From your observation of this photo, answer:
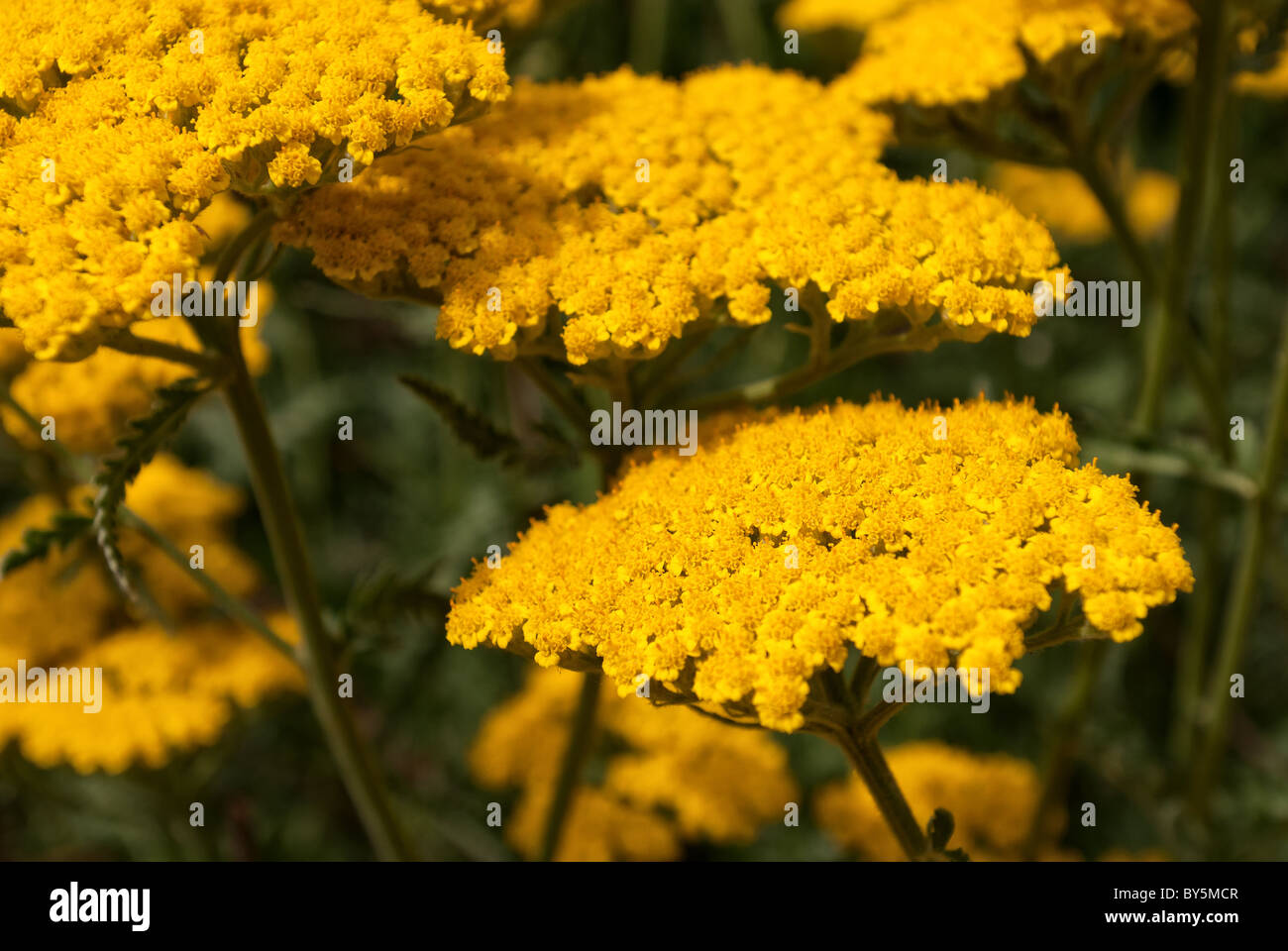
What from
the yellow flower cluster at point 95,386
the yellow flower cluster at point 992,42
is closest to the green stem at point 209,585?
the yellow flower cluster at point 95,386

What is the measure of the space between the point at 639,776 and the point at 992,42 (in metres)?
1.84

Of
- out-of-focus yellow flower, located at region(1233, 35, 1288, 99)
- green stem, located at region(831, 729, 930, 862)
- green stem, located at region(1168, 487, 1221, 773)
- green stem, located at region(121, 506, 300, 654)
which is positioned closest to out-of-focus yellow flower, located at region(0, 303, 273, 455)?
green stem, located at region(121, 506, 300, 654)

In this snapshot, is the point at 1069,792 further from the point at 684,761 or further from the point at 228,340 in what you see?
the point at 228,340

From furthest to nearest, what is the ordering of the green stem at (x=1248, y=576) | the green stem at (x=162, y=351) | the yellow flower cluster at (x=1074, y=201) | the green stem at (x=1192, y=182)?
the yellow flower cluster at (x=1074, y=201)
the green stem at (x=1248, y=576)
the green stem at (x=1192, y=182)
the green stem at (x=162, y=351)

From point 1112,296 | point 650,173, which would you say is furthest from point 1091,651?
point 650,173

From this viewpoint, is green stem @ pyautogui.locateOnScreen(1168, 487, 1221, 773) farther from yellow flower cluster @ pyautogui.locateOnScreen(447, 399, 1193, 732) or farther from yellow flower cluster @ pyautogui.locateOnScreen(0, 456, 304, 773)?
yellow flower cluster @ pyautogui.locateOnScreen(0, 456, 304, 773)

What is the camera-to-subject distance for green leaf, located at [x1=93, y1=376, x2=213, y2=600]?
178 centimetres

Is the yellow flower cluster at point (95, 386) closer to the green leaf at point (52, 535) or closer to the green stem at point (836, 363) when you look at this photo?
the green leaf at point (52, 535)

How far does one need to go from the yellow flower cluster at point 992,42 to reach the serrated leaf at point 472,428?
3.24 feet

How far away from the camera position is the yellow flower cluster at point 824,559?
1.53 metres

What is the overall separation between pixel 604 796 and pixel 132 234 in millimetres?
1901

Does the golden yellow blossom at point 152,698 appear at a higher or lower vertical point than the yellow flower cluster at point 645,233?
lower

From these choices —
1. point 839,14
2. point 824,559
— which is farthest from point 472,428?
point 839,14

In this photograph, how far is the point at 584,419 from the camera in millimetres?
2217
